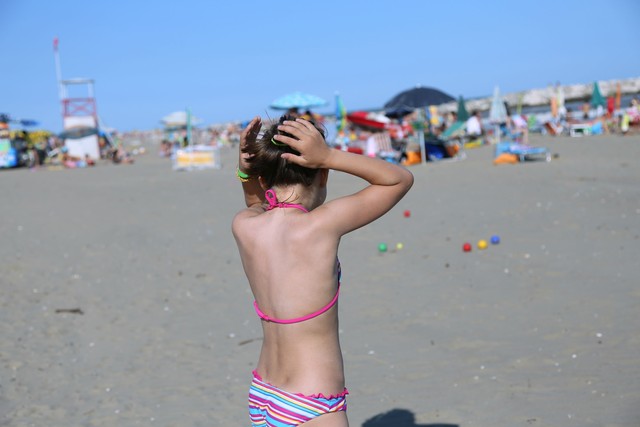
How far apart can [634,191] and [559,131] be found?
1616cm

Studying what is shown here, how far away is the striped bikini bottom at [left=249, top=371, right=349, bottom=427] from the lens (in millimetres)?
2209

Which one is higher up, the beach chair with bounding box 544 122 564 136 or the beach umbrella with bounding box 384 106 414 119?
the beach umbrella with bounding box 384 106 414 119

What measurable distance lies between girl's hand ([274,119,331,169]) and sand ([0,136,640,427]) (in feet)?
8.22

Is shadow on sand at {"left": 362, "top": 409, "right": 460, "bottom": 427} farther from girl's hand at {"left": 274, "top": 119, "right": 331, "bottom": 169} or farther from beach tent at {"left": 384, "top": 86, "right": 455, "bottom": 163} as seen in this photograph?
beach tent at {"left": 384, "top": 86, "right": 455, "bottom": 163}

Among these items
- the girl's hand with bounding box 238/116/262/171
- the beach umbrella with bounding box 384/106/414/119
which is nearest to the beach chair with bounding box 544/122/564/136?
the beach umbrella with bounding box 384/106/414/119

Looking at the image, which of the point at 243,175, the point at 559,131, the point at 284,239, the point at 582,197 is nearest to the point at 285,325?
the point at 284,239

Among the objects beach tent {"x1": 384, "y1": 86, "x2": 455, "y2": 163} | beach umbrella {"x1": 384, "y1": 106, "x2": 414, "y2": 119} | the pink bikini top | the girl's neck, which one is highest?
the girl's neck

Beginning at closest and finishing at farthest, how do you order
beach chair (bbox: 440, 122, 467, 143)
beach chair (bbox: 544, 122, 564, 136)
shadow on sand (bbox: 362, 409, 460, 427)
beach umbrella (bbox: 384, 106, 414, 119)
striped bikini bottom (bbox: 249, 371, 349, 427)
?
1. striped bikini bottom (bbox: 249, 371, 349, 427)
2. shadow on sand (bbox: 362, 409, 460, 427)
3. beach umbrella (bbox: 384, 106, 414, 119)
4. beach chair (bbox: 440, 122, 467, 143)
5. beach chair (bbox: 544, 122, 564, 136)

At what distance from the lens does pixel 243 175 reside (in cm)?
249

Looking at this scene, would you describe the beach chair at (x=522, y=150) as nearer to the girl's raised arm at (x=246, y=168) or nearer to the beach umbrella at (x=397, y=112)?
the beach umbrella at (x=397, y=112)

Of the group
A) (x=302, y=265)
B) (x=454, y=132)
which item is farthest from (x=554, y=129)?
(x=302, y=265)

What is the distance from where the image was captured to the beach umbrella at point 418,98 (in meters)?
21.0

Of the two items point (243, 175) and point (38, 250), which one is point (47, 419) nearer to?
point (243, 175)

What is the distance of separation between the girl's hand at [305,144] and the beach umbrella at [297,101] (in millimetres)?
21716
